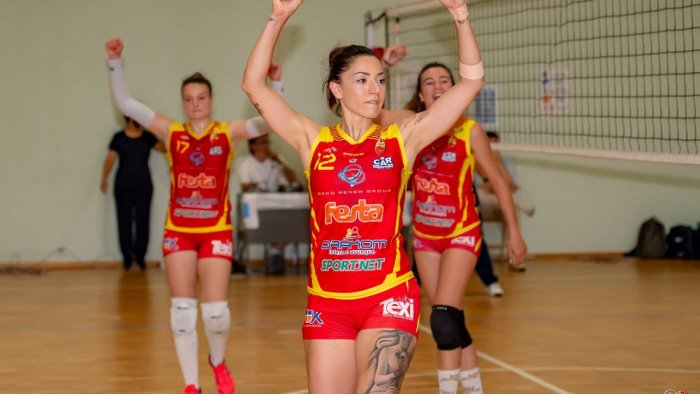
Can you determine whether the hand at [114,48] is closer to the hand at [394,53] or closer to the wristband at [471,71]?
the hand at [394,53]

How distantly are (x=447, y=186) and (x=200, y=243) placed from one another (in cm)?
172

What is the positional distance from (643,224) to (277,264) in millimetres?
5743

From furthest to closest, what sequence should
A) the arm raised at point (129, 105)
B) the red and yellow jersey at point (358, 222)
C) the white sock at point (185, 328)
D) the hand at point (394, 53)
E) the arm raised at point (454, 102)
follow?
the arm raised at point (129, 105) < the white sock at point (185, 328) < the hand at point (394, 53) < the arm raised at point (454, 102) < the red and yellow jersey at point (358, 222)

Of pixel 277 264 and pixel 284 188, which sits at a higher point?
pixel 284 188

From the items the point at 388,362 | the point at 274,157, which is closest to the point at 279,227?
the point at 274,157

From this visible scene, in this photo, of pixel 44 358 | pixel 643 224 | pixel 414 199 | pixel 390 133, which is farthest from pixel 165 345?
pixel 643 224

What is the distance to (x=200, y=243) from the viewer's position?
6719 millimetres

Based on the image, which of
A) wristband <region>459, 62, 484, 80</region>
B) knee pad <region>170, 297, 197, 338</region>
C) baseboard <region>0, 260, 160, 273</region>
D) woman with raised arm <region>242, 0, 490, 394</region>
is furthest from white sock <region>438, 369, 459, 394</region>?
baseboard <region>0, 260, 160, 273</region>

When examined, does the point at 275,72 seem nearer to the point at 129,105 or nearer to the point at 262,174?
the point at 129,105

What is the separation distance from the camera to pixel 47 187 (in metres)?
15.3

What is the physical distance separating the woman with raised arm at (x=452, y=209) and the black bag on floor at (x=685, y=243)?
34.4ft

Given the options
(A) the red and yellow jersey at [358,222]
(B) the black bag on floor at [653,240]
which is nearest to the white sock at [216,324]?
(A) the red and yellow jersey at [358,222]

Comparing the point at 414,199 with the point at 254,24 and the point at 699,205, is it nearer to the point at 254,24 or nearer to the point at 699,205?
the point at 254,24

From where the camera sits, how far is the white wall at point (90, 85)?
49.6 feet
